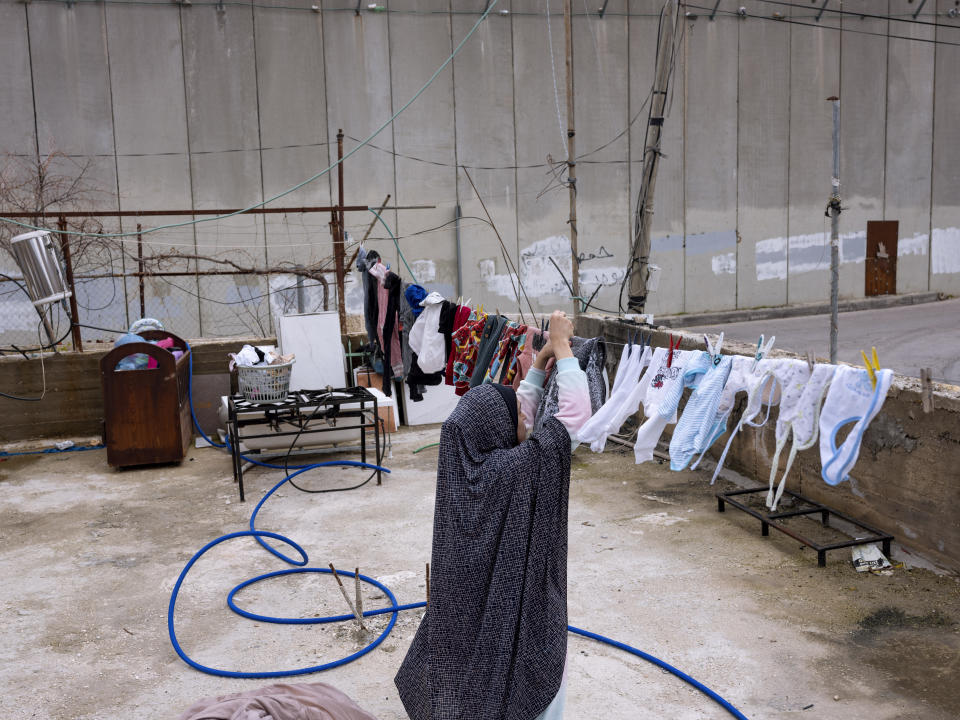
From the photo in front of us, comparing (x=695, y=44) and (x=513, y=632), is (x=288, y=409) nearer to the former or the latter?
(x=513, y=632)

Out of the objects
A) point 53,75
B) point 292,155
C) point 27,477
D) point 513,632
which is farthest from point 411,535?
point 53,75

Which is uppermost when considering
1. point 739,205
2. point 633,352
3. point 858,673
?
point 739,205

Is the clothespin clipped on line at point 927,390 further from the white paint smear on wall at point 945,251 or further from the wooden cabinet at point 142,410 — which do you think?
the white paint smear on wall at point 945,251

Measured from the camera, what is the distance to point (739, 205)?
18.6 meters

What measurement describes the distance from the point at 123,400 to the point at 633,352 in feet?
18.9

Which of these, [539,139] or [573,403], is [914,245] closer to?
[539,139]

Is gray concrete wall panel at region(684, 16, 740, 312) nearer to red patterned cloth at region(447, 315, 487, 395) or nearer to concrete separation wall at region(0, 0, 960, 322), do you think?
concrete separation wall at region(0, 0, 960, 322)

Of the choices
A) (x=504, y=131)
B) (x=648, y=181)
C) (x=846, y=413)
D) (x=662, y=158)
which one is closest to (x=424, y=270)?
(x=504, y=131)

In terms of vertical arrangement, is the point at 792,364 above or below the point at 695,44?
below

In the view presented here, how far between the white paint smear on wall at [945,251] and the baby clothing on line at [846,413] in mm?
20100

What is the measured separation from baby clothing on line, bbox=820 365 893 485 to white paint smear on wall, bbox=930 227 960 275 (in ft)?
65.9

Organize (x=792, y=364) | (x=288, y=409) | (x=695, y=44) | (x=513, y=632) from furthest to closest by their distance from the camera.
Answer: (x=695, y=44), (x=288, y=409), (x=792, y=364), (x=513, y=632)

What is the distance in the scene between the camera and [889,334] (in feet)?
49.4

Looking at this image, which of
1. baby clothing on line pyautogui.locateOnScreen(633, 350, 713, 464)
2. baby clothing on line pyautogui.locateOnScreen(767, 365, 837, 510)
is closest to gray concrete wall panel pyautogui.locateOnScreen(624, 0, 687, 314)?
baby clothing on line pyautogui.locateOnScreen(633, 350, 713, 464)
